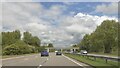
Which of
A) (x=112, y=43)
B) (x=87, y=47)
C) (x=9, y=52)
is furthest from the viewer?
(x=87, y=47)

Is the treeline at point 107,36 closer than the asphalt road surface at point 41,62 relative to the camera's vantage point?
No

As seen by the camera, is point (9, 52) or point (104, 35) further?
point (104, 35)

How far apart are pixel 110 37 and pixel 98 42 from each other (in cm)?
634

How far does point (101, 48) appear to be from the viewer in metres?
126

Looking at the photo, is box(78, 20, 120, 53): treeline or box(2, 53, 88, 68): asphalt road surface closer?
box(2, 53, 88, 68): asphalt road surface

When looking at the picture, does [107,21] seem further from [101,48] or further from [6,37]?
[6,37]

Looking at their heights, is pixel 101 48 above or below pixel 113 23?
below

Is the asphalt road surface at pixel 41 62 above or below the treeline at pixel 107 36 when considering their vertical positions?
below

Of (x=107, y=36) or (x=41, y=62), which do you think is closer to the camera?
(x=41, y=62)

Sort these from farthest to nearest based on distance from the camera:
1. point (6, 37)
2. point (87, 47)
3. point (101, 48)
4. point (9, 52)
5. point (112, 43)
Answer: point (6, 37) → point (87, 47) → point (101, 48) → point (112, 43) → point (9, 52)

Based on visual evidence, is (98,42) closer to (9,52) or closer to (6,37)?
(9,52)

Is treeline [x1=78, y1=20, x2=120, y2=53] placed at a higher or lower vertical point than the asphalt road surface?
higher

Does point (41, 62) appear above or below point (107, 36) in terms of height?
below

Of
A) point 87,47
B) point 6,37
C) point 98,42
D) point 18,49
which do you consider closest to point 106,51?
point 98,42
